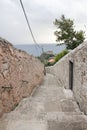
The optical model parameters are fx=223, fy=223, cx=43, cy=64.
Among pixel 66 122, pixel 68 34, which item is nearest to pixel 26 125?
pixel 66 122

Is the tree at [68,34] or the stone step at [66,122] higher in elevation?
the tree at [68,34]

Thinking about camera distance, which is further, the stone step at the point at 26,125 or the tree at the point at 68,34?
the tree at the point at 68,34

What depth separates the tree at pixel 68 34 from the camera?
102 feet

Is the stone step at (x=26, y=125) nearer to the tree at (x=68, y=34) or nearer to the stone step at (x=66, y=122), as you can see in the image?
the stone step at (x=66, y=122)

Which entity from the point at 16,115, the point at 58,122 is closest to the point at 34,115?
the point at 16,115

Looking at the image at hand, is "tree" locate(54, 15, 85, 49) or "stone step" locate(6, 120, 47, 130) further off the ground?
"tree" locate(54, 15, 85, 49)

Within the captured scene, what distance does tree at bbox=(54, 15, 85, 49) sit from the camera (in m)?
31.0

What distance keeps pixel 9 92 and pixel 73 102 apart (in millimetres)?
2102

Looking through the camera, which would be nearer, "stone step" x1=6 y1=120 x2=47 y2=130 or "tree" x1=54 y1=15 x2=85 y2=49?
"stone step" x1=6 y1=120 x2=47 y2=130

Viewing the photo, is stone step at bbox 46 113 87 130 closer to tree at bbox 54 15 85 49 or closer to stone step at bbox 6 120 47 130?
stone step at bbox 6 120 47 130

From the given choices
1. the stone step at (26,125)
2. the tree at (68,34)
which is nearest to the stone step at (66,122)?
the stone step at (26,125)

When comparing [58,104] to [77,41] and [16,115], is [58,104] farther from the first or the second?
[77,41]

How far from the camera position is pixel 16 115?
4730 mm

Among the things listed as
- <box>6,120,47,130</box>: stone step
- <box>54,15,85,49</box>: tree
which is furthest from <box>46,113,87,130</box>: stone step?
<box>54,15,85,49</box>: tree
